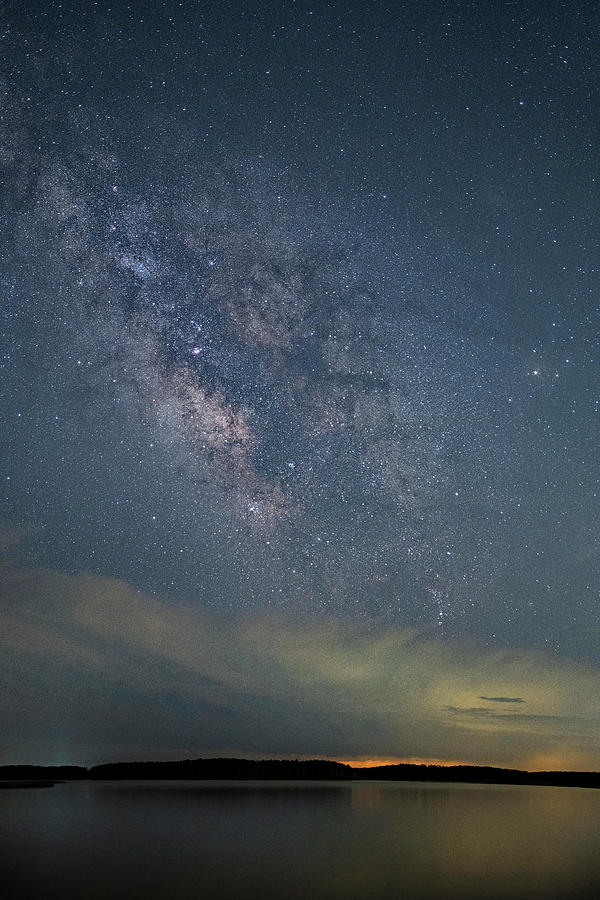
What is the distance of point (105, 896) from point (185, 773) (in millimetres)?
141587

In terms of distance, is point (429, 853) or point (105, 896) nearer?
point (105, 896)

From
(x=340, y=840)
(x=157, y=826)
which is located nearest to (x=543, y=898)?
(x=340, y=840)

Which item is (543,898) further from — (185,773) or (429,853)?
(185,773)

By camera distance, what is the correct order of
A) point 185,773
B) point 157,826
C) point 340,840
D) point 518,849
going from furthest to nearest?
point 185,773, point 157,826, point 340,840, point 518,849

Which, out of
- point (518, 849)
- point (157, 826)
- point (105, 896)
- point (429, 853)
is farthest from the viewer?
point (157, 826)

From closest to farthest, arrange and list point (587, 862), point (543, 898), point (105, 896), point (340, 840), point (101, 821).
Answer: point (105, 896), point (543, 898), point (587, 862), point (340, 840), point (101, 821)

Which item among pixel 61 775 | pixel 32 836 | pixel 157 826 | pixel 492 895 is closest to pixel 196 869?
pixel 492 895

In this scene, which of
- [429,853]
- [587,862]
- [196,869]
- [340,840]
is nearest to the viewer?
[196,869]

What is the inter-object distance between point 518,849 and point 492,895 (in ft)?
48.4

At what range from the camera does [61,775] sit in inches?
6156

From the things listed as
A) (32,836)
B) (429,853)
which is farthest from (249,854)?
(32,836)

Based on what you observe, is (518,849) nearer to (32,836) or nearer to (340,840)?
(340,840)

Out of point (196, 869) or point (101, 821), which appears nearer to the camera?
point (196, 869)

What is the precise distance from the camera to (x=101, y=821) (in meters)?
43.9
